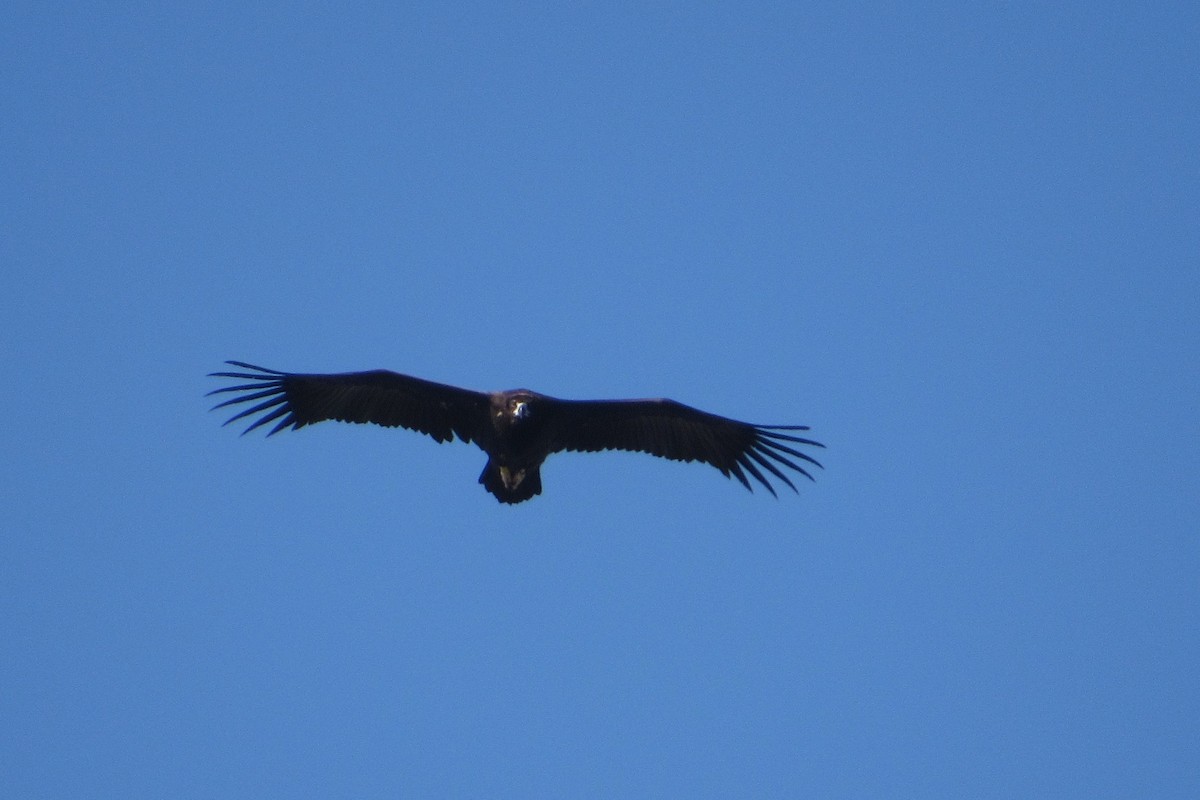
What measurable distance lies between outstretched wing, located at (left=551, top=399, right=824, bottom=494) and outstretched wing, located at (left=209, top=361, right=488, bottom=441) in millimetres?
1072

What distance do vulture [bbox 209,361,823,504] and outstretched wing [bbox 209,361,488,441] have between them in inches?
0.4

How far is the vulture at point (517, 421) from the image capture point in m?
21.6

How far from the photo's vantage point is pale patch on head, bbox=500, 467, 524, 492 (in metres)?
21.6

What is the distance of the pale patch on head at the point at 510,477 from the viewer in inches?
850

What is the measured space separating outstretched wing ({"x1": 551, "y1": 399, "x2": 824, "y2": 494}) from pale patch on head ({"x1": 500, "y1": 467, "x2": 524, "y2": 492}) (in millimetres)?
842

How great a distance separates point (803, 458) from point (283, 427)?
19.3 ft

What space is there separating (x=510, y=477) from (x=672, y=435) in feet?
7.35

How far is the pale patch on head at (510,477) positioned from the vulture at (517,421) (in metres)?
0.01

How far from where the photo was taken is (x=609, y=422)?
74.1ft

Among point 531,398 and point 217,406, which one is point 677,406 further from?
point 217,406

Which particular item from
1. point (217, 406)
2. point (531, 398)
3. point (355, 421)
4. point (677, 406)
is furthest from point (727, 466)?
point (217, 406)

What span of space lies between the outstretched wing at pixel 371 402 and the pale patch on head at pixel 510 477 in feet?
2.44

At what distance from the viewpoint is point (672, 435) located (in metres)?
22.8

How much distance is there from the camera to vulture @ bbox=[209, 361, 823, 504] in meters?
21.6
